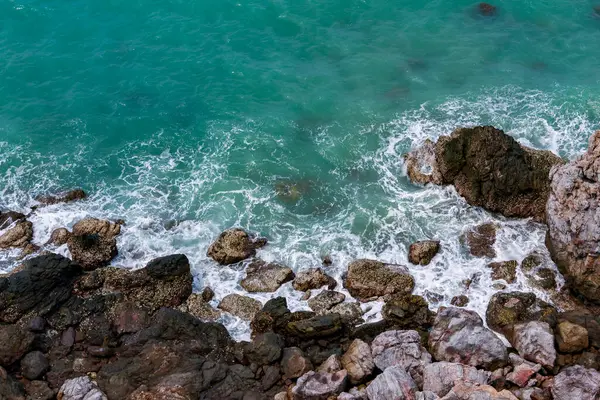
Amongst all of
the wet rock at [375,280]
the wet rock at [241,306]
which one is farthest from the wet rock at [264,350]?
the wet rock at [375,280]

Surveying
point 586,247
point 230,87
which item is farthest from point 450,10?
point 586,247

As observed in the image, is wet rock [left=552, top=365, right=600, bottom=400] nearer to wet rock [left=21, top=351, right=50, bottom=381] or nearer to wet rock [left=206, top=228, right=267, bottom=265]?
wet rock [left=206, top=228, right=267, bottom=265]

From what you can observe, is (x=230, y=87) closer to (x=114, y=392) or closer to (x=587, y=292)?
(x=114, y=392)

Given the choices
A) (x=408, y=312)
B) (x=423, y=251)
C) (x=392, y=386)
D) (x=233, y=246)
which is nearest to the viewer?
(x=392, y=386)

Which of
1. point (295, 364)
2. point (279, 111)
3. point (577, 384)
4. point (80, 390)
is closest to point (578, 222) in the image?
point (577, 384)

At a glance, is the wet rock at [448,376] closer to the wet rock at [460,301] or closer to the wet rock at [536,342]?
the wet rock at [536,342]

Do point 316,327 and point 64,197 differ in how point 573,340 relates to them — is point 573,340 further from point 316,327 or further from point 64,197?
point 64,197
